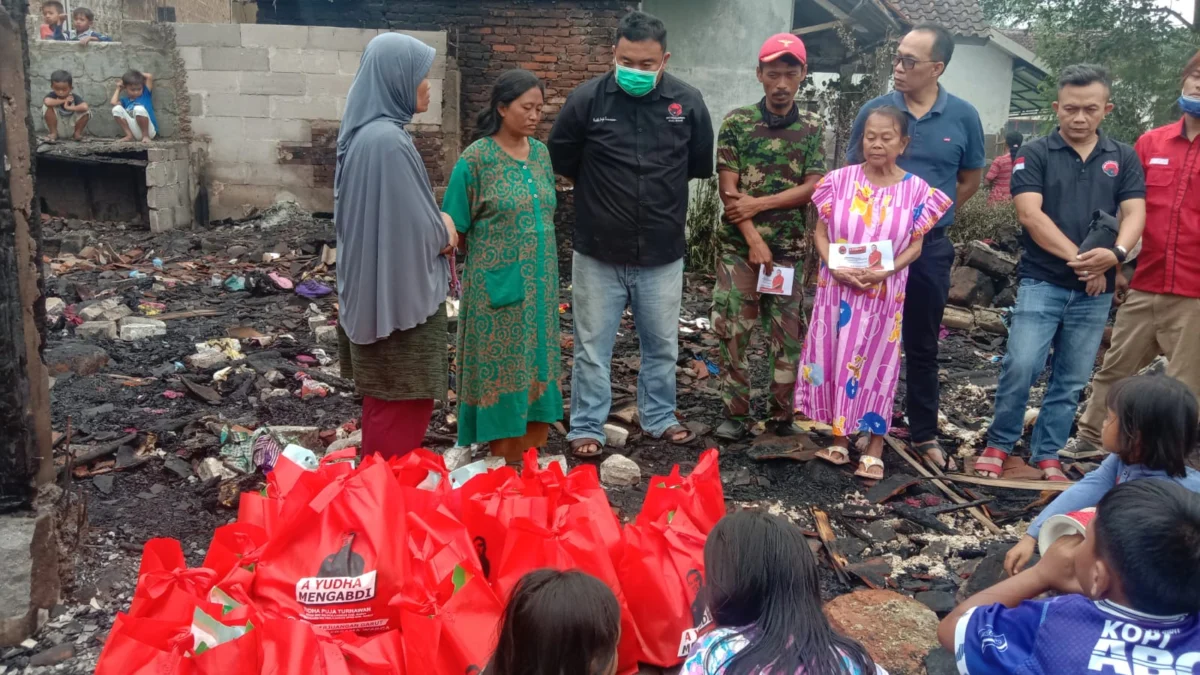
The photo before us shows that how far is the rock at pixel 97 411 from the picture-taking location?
17.1ft

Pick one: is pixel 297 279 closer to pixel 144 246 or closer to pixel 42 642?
pixel 144 246

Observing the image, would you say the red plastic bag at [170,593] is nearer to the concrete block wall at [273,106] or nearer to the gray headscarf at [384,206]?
the gray headscarf at [384,206]

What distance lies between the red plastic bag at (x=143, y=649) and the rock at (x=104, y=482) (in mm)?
2255

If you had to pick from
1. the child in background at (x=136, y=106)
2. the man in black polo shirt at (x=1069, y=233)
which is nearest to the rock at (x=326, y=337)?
the man in black polo shirt at (x=1069, y=233)

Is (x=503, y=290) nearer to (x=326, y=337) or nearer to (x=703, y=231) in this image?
(x=326, y=337)

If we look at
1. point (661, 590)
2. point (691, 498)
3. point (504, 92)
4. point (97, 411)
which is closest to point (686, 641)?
point (661, 590)

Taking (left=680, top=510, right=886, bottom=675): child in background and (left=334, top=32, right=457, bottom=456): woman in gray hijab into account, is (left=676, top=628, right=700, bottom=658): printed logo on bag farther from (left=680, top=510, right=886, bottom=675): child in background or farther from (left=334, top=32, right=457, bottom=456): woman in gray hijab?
(left=334, top=32, right=457, bottom=456): woman in gray hijab

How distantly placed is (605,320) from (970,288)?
5.56 m

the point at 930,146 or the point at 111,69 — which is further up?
the point at 111,69

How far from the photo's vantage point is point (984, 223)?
1178 centimetres

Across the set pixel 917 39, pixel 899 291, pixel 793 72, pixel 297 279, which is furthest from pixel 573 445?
pixel 297 279

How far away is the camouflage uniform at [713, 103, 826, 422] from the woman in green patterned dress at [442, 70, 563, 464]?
1102 mm

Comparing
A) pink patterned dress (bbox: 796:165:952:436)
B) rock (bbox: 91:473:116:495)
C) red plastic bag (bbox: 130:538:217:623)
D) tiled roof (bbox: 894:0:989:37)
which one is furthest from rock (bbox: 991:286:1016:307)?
tiled roof (bbox: 894:0:989:37)

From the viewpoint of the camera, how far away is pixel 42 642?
3.11 meters
